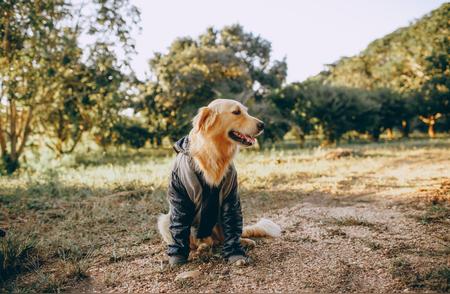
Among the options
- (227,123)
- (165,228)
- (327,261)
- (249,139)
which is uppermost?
(227,123)

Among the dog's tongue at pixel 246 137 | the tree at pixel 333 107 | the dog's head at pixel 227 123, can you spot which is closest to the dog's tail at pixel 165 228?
A: the dog's head at pixel 227 123

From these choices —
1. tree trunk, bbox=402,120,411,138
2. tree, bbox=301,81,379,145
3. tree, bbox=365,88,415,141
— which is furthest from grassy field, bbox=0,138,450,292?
tree trunk, bbox=402,120,411,138

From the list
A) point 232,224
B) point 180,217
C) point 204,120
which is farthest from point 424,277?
point 204,120

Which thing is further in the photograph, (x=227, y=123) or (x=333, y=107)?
(x=333, y=107)

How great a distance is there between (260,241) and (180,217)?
42.5 inches

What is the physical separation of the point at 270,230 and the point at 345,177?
15.4 ft

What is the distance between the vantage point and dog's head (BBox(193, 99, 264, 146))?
3289 mm

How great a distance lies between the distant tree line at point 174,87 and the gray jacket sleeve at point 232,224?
24.1 ft

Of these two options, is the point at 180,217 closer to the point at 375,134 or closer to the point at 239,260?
the point at 239,260

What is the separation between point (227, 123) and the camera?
3.37 m

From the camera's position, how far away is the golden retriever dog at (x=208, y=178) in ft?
10.5

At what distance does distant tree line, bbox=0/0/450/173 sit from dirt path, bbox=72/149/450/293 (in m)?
7.22

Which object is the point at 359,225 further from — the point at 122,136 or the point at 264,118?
the point at 122,136

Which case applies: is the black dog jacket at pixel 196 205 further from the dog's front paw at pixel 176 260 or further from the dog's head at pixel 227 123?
the dog's head at pixel 227 123
